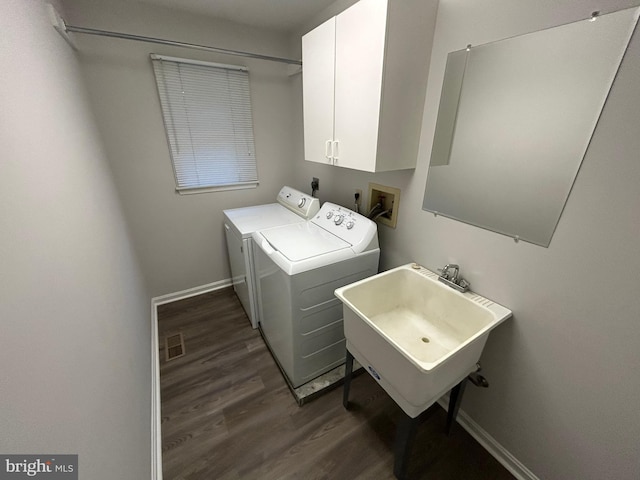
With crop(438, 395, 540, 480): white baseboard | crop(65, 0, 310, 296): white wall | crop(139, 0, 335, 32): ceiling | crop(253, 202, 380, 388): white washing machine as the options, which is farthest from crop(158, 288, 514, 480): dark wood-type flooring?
crop(139, 0, 335, 32): ceiling

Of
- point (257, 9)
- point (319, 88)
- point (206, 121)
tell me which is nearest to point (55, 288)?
point (319, 88)

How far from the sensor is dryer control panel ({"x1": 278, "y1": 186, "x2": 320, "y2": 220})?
2123 millimetres

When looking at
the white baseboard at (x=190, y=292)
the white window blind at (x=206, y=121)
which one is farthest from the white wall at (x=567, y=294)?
the white baseboard at (x=190, y=292)

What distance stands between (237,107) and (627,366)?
2.92 metres

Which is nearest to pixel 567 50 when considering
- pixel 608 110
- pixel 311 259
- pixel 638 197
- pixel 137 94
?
pixel 608 110

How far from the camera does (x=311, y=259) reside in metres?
1.43

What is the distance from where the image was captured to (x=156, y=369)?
1784 mm

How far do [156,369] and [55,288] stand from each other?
1.42 m

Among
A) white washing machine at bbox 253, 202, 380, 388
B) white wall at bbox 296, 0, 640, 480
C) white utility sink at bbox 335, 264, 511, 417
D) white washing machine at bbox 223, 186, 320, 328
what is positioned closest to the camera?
white wall at bbox 296, 0, 640, 480

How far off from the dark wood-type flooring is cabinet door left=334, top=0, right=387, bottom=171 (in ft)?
5.06

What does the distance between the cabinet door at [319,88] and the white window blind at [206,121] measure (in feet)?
3.01

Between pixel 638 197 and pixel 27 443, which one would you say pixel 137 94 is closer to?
pixel 27 443

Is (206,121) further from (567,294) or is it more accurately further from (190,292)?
(567,294)

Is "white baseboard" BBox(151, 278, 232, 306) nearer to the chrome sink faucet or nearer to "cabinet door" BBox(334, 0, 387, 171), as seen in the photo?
"cabinet door" BBox(334, 0, 387, 171)
